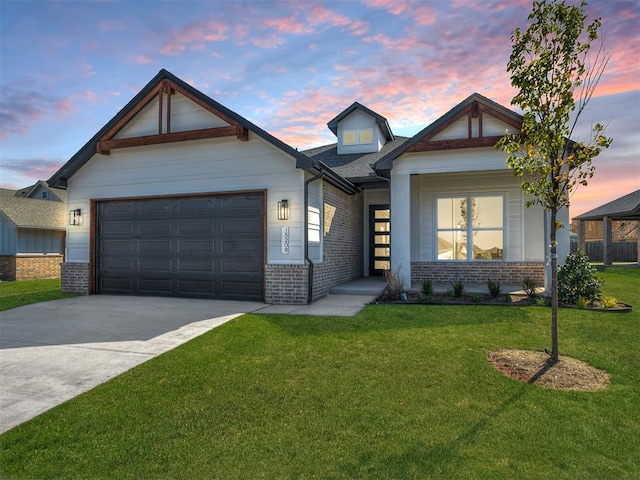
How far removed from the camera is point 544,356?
520 centimetres

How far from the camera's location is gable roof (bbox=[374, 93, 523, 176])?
10.0m

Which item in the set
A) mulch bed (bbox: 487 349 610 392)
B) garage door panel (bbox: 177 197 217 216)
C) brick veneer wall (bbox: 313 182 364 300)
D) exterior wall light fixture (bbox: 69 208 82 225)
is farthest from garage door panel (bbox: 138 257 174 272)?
mulch bed (bbox: 487 349 610 392)

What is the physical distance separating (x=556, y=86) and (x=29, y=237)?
22.7m

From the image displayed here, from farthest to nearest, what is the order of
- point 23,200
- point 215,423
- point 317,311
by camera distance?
point 23,200 < point 317,311 < point 215,423

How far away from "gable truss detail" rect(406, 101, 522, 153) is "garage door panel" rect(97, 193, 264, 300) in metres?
4.81

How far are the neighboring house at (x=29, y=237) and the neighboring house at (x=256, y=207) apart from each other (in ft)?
31.2

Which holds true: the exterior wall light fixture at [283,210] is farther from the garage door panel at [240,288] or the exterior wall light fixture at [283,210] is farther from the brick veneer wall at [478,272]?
the brick veneer wall at [478,272]

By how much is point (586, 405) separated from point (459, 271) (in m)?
Result: 8.75

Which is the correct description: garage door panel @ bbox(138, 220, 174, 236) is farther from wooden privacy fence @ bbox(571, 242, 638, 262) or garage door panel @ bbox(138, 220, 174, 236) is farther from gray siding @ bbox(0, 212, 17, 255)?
wooden privacy fence @ bbox(571, 242, 638, 262)

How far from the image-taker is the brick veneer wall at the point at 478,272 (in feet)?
38.6

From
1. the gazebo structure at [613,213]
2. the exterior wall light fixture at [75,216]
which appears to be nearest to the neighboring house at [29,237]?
the exterior wall light fixture at [75,216]

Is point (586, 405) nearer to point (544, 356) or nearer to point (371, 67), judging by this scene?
point (544, 356)

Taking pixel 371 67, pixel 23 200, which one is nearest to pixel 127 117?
pixel 371 67

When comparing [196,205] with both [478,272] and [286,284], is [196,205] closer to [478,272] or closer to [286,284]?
[286,284]
